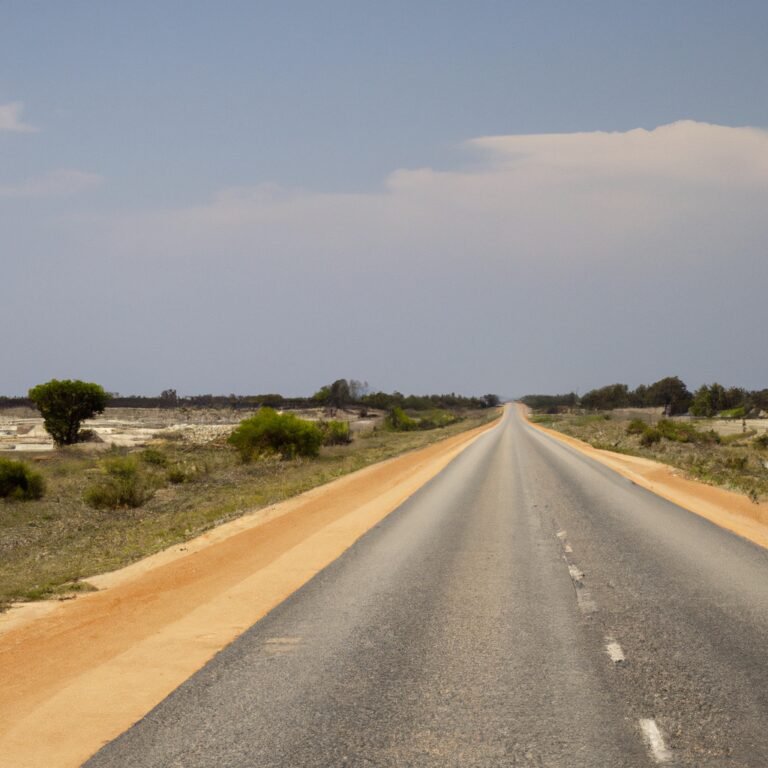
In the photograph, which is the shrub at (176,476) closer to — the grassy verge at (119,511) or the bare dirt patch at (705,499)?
the grassy verge at (119,511)

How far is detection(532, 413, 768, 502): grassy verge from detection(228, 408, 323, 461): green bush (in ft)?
56.1

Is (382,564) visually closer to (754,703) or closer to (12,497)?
(754,703)

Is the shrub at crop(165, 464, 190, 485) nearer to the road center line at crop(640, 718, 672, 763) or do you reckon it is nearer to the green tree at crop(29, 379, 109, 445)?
the green tree at crop(29, 379, 109, 445)

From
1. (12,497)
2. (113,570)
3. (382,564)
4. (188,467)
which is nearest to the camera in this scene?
(382,564)

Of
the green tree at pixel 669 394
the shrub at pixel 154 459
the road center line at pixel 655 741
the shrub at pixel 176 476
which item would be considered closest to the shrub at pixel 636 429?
the shrub at pixel 154 459

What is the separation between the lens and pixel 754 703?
639 cm

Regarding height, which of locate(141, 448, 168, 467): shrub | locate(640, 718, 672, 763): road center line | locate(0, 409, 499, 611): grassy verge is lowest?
locate(0, 409, 499, 611): grassy verge

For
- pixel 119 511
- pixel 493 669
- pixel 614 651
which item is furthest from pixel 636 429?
pixel 493 669

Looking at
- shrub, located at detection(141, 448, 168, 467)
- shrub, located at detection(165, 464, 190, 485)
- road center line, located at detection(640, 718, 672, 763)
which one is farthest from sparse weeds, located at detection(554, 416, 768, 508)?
shrub, located at detection(141, 448, 168, 467)

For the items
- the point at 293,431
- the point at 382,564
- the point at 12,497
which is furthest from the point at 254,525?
the point at 293,431

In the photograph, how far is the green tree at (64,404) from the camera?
52406 mm

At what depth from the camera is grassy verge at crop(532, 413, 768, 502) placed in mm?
27597

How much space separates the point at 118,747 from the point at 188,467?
31766 mm

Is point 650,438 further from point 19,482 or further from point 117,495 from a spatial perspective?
point 19,482
